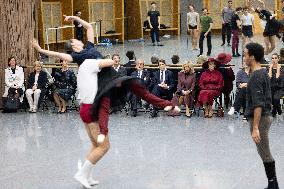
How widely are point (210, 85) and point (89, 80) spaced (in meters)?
5.51

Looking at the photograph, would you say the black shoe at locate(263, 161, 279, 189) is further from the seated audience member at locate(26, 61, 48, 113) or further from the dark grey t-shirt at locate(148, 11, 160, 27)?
the dark grey t-shirt at locate(148, 11, 160, 27)

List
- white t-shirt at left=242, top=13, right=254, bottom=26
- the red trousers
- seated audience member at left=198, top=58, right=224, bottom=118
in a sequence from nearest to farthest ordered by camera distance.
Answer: the red trousers, seated audience member at left=198, top=58, right=224, bottom=118, white t-shirt at left=242, top=13, right=254, bottom=26

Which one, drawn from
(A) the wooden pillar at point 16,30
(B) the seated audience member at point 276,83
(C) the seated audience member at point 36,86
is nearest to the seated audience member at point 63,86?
(C) the seated audience member at point 36,86

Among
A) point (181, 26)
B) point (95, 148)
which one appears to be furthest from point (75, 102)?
point (181, 26)

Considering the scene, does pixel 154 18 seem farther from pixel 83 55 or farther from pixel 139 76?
pixel 83 55

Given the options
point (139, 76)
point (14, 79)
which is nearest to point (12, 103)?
point (14, 79)

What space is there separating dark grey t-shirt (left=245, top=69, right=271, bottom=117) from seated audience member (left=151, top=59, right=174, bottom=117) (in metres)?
6.35

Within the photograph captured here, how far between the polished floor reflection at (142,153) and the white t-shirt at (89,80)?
116cm

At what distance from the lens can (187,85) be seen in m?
14.6

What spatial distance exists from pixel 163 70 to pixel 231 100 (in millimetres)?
1626

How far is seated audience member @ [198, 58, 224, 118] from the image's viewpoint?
14.2 meters

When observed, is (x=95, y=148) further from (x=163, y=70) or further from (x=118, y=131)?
(x=163, y=70)

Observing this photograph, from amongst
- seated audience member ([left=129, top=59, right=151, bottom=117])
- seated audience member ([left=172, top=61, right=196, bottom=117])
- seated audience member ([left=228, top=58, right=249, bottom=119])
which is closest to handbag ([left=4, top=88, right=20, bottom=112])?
seated audience member ([left=129, top=59, right=151, bottom=117])

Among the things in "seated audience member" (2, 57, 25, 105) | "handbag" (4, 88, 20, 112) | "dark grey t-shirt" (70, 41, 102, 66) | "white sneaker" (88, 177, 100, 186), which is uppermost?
"dark grey t-shirt" (70, 41, 102, 66)
